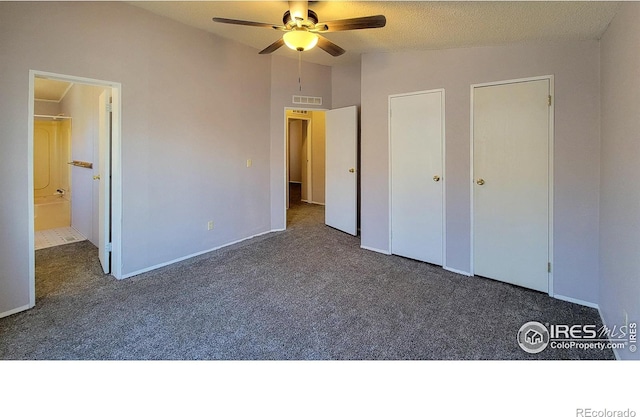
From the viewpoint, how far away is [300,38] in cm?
256

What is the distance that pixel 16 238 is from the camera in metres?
2.46

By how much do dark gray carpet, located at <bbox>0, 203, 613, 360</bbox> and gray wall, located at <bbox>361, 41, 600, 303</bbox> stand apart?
37 cm

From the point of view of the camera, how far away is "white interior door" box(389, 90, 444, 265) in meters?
3.51

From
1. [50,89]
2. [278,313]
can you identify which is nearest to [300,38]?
[278,313]

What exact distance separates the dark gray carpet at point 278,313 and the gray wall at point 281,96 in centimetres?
150

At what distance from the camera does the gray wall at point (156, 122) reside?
7.94ft

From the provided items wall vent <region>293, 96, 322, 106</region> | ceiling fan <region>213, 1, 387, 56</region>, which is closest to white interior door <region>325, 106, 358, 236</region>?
wall vent <region>293, 96, 322, 106</region>

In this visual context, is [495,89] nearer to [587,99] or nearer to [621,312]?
[587,99]

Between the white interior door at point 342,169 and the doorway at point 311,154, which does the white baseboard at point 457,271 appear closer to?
the white interior door at point 342,169

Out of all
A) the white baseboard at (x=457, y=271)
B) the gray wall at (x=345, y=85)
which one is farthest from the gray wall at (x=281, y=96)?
the white baseboard at (x=457, y=271)

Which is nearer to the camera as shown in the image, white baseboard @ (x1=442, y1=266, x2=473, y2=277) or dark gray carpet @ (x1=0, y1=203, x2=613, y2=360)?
dark gray carpet @ (x1=0, y1=203, x2=613, y2=360)

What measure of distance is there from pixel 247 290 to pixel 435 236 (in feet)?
7.03

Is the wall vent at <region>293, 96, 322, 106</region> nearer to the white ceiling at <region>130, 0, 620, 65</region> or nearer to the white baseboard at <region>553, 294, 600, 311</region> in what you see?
the white ceiling at <region>130, 0, 620, 65</region>
